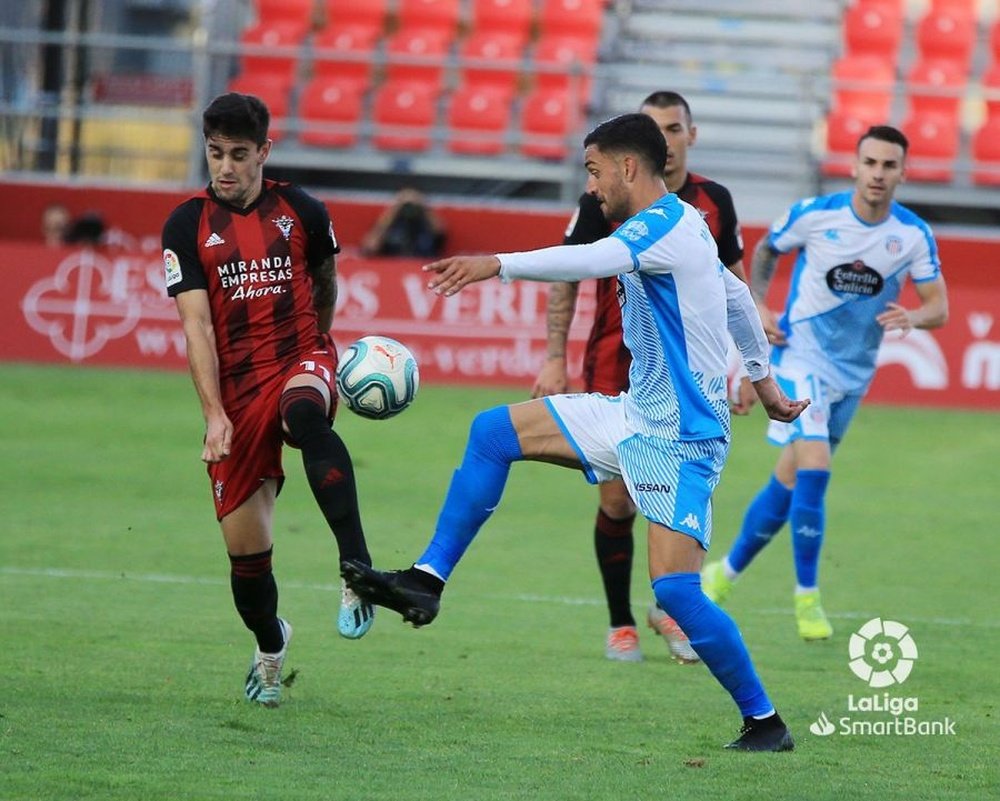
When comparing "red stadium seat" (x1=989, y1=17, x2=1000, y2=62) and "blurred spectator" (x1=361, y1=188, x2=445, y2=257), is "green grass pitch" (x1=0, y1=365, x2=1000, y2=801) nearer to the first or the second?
"blurred spectator" (x1=361, y1=188, x2=445, y2=257)

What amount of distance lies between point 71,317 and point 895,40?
33.7ft

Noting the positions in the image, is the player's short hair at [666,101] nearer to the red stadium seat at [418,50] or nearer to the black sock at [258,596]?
the black sock at [258,596]

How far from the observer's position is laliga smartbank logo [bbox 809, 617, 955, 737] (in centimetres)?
Result: 612

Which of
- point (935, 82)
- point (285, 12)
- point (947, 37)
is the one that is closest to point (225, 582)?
point (935, 82)

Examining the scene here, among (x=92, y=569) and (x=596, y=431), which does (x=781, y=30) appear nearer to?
(x=92, y=569)

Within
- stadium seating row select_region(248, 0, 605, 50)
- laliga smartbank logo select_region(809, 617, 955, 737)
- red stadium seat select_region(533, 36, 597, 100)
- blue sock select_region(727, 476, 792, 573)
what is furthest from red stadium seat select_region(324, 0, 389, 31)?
laliga smartbank logo select_region(809, 617, 955, 737)

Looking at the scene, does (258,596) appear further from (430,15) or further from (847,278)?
(430,15)

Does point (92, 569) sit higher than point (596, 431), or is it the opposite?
point (596, 431)

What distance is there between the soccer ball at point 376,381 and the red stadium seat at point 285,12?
15.8m

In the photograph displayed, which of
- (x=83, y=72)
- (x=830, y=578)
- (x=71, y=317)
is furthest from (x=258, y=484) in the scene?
(x=83, y=72)

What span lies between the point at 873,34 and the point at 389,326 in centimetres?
773

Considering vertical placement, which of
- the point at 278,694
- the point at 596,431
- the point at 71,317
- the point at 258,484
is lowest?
the point at 71,317

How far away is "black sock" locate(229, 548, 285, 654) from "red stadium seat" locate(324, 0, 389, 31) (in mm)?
15759

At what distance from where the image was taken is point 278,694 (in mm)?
A: 6258
